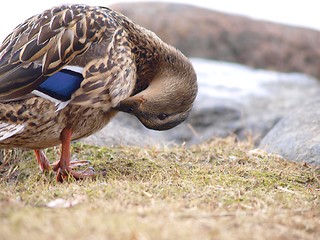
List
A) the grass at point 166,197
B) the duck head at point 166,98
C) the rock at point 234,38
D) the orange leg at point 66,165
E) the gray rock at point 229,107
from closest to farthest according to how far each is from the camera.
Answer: the grass at point 166,197
the orange leg at point 66,165
the duck head at point 166,98
the gray rock at point 229,107
the rock at point 234,38

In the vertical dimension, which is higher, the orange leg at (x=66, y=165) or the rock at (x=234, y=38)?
the orange leg at (x=66, y=165)

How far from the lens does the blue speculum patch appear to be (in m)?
4.38

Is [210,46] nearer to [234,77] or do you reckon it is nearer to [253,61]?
[253,61]

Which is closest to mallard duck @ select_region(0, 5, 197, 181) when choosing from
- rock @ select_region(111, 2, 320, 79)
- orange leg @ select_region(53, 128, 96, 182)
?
orange leg @ select_region(53, 128, 96, 182)

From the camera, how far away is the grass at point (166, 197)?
2.85 metres

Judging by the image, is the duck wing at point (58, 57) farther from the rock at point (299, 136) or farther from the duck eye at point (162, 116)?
the rock at point (299, 136)

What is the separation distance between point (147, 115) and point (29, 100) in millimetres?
1023

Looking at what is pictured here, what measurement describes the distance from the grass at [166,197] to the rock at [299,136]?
0.26 m

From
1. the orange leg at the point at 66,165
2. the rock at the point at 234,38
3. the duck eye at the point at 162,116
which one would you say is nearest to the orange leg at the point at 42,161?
the orange leg at the point at 66,165

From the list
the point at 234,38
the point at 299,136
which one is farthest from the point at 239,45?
the point at 299,136

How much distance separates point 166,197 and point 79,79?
128 cm

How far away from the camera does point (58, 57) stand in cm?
445

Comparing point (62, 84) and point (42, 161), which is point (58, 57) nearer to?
point (62, 84)

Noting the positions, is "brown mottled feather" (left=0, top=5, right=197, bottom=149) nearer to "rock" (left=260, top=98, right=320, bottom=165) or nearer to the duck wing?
the duck wing
